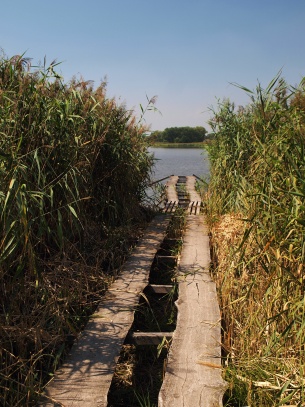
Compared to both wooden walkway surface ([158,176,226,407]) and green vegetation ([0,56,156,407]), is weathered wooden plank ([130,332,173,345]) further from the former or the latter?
green vegetation ([0,56,156,407])

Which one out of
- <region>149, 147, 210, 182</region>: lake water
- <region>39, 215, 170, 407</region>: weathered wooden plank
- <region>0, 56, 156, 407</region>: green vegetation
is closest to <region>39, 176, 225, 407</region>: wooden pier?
<region>39, 215, 170, 407</region>: weathered wooden plank

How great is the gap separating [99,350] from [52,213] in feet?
5.17

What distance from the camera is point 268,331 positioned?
10.0ft

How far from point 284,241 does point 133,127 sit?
388cm

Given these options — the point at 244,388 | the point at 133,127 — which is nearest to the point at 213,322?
the point at 244,388

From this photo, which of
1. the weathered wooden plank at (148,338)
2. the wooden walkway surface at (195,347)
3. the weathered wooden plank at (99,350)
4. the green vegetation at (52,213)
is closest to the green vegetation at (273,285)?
the wooden walkway surface at (195,347)

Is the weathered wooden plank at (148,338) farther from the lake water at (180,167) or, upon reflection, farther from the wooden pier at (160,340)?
the lake water at (180,167)

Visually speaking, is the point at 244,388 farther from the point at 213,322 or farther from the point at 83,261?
the point at 83,261

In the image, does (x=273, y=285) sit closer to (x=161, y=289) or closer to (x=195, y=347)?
(x=195, y=347)

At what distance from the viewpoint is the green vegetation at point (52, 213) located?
119 inches

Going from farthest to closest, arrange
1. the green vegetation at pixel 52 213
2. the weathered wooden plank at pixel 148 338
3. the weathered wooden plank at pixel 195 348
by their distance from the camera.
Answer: the weathered wooden plank at pixel 148 338 < the green vegetation at pixel 52 213 < the weathered wooden plank at pixel 195 348

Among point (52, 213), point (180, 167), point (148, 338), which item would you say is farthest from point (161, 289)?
point (180, 167)

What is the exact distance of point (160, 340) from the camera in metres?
3.32

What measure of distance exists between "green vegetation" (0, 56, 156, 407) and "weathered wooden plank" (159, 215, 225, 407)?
716 millimetres
